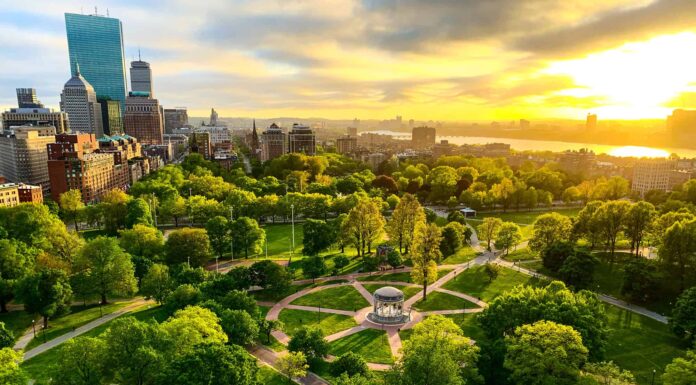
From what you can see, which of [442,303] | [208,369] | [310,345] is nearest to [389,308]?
[442,303]

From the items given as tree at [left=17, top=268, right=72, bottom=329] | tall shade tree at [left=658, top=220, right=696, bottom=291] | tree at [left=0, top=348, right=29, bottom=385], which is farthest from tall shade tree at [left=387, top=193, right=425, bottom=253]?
tree at [left=0, top=348, right=29, bottom=385]

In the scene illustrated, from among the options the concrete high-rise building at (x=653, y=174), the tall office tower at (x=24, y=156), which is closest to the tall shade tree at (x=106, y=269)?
the tall office tower at (x=24, y=156)

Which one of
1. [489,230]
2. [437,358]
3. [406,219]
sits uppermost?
[406,219]

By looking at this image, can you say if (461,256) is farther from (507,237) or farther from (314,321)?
(314,321)

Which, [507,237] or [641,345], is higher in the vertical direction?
[507,237]

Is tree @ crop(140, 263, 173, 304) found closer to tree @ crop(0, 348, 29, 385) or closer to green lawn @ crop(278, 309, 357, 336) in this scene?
green lawn @ crop(278, 309, 357, 336)

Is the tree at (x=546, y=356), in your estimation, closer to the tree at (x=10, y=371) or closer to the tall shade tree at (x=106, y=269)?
the tree at (x=10, y=371)
